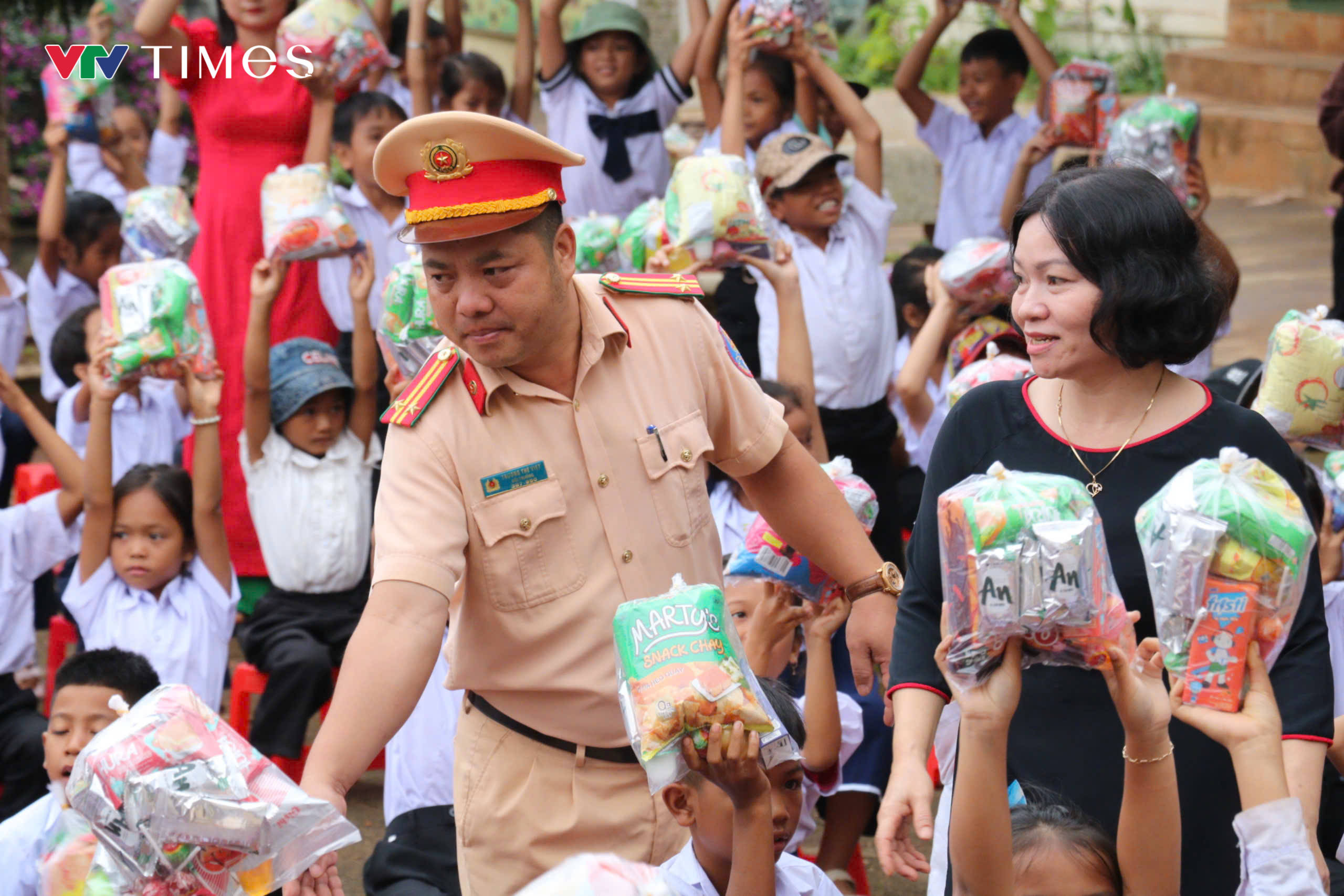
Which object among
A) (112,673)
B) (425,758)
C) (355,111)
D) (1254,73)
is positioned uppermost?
(355,111)

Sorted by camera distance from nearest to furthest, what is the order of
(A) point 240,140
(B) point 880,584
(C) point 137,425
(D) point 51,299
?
(B) point 880,584 → (C) point 137,425 → (A) point 240,140 → (D) point 51,299

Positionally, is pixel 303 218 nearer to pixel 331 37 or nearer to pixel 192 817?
pixel 331 37

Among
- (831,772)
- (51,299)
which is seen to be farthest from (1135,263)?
(51,299)

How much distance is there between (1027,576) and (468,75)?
4313 millimetres

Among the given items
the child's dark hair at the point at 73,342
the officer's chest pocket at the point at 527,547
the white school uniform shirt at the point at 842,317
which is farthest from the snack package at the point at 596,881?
the child's dark hair at the point at 73,342

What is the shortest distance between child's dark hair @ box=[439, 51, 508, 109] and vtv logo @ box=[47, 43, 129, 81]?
4.93 ft

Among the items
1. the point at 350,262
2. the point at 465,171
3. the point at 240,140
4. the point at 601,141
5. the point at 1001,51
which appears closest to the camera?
the point at 465,171

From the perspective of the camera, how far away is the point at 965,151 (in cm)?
639

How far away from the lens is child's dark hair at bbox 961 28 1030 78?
6.28m

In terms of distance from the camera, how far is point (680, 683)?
1847 mm

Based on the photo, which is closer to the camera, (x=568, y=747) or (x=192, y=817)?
(x=192, y=817)

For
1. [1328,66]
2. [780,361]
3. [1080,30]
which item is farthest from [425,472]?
[1080,30]

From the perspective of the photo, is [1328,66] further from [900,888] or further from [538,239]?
[538,239]

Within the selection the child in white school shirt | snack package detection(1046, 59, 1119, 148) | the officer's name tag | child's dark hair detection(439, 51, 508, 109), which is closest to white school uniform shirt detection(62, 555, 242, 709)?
the child in white school shirt
